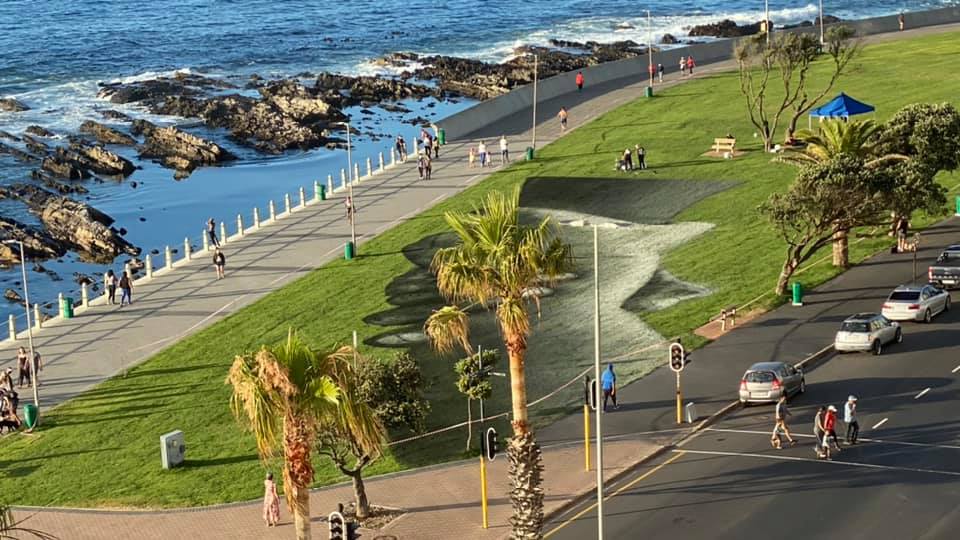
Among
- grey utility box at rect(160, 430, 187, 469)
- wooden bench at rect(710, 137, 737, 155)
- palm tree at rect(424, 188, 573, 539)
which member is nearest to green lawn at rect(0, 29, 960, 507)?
grey utility box at rect(160, 430, 187, 469)

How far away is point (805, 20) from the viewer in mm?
180625

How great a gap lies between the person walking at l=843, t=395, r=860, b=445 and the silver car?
418 inches

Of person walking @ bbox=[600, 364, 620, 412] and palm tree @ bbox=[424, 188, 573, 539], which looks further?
person walking @ bbox=[600, 364, 620, 412]

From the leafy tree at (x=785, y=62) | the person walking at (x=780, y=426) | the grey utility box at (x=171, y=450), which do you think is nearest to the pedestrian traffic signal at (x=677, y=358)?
the person walking at (x=780, y=426)

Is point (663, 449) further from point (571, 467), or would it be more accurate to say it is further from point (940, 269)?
point (940, 269)

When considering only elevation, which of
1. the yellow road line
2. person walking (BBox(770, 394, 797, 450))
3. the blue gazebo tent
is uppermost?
the blue gazebo tent

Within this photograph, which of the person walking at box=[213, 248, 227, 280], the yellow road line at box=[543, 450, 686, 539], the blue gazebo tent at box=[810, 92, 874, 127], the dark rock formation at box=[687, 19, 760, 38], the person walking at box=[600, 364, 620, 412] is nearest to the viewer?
the yellow road line at box=[543, 450, 686, 539]

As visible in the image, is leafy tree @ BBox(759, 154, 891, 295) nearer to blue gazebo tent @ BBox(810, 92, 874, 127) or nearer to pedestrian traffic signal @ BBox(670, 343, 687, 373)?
pedestrian traffic signal @ BBox(670, 343, 687, 373)

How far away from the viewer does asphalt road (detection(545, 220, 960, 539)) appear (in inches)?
1433

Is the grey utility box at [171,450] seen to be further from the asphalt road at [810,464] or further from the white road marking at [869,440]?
the white road marking at [869,440]

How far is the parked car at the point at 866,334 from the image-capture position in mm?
48656

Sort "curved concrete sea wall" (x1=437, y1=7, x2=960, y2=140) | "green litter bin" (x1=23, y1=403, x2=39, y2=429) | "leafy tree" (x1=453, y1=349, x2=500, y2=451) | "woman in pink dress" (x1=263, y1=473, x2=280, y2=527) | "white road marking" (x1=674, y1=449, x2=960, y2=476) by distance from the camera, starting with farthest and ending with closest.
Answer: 1. "curved concrete sea wall" (x1=437, y1=7, x2=960, y2=140)
2. "green litter bin" (x1=23, y1=403, x2=39, y2=429)
3. "leafy tree" (x1=453, y1=349, x2=500, y2=451)
4. "white road marking" (x1=674, y1=449, x2=960, y2=476)
5. "woman in pink dress" (x1=263, y1=473, x2=280, y2=527)

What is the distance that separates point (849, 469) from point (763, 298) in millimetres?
16875

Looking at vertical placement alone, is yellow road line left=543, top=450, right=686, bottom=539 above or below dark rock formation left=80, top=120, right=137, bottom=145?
below
